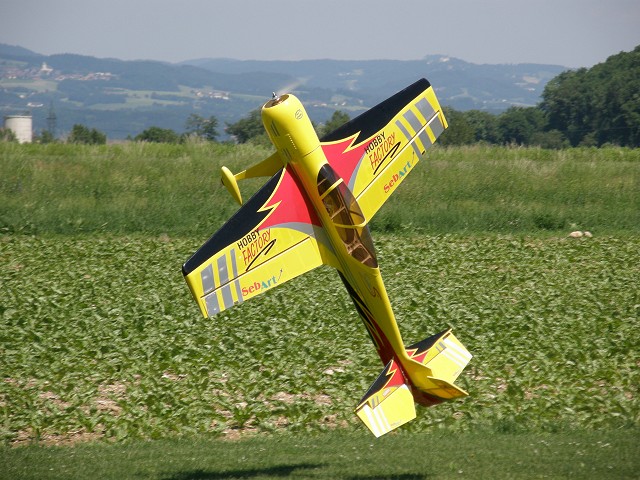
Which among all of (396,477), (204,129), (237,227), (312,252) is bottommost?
(396,477)

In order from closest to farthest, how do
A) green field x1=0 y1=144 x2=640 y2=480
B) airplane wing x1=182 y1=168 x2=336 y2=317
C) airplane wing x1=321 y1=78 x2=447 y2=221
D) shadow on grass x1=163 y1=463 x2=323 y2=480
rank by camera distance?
airplane wing x1=182 y1=168 x2=336 y2=317 → shadow on grass x1=163 y1=463 x2=323 y2=480 → green field x1=0 y1=144 x2=640 y2=480 → airplane wing x1=321 y1=78 x2=447 y2=221

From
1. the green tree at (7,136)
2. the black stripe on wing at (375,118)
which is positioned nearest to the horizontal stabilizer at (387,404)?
the black stripe on wing at (375,118)

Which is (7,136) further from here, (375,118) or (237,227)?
(237,227)

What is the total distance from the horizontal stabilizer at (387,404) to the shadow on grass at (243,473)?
3.69ft

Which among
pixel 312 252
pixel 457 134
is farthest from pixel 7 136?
pixel 312 252

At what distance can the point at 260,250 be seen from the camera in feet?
25.8

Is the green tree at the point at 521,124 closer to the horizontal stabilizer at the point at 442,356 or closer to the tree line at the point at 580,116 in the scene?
the tree line at the point at 580,116

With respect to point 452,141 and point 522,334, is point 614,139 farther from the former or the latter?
point 522,334

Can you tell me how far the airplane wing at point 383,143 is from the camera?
8.93 meters

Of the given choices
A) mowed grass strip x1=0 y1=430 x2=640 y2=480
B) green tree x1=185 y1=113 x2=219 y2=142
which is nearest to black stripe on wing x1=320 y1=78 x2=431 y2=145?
mowed grass strip x1=0 y1=430 x2=640 y2=480

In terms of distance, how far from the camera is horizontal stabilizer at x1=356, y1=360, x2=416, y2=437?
7.44 metres

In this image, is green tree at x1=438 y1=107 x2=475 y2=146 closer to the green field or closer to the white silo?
the green field

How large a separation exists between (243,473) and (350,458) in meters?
1.11

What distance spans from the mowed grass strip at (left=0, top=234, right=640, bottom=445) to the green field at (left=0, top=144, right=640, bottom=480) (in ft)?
0.12
